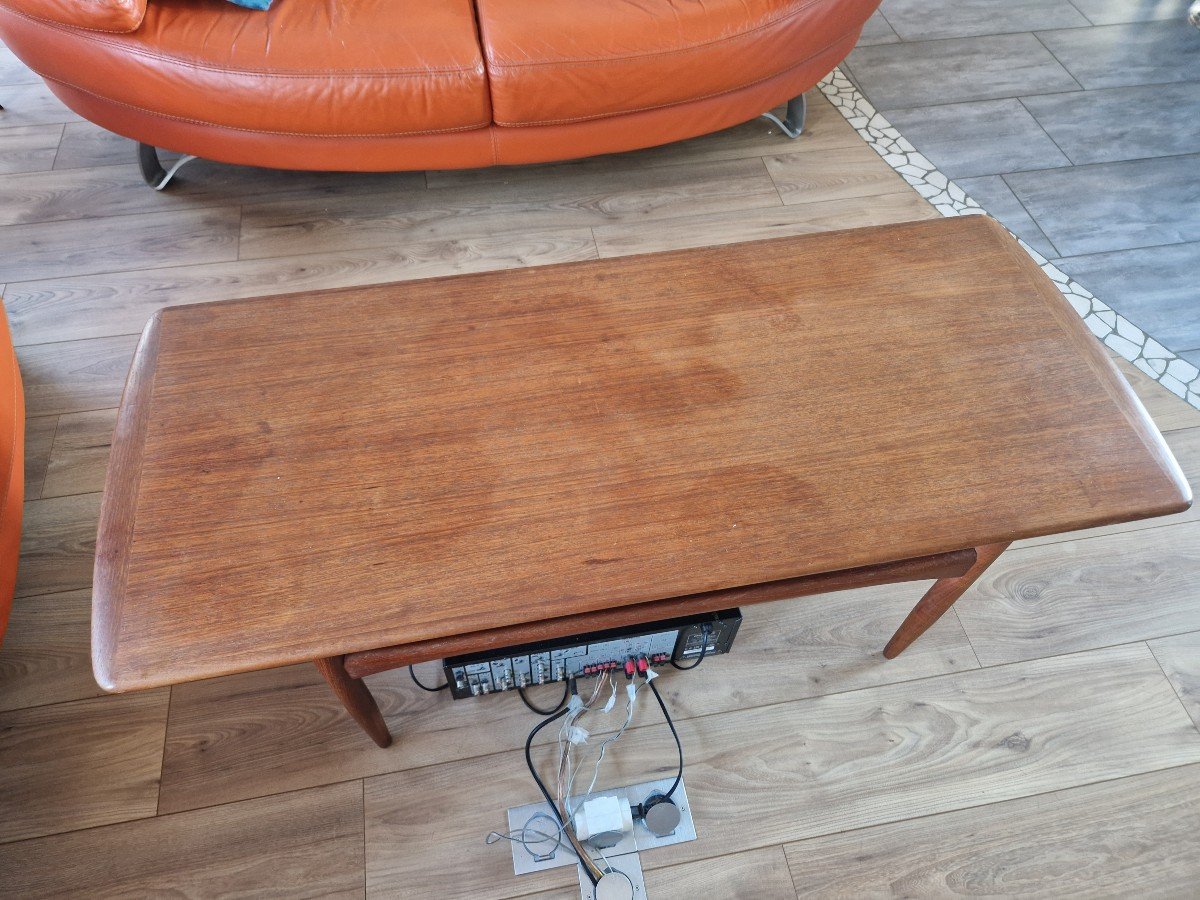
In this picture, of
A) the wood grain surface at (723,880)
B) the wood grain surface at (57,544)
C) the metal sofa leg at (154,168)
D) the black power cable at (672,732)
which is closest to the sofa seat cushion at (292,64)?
the metal sofa leg at (154,168)

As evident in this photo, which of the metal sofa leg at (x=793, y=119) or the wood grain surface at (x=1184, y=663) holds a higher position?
the metal sofa leg at (x=793, y=119)

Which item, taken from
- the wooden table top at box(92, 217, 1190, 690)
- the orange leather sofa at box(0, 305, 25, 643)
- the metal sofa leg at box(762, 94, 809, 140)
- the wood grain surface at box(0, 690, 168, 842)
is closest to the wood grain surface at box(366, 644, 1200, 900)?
the wood grain surface at box(0, 690, 168, 842)

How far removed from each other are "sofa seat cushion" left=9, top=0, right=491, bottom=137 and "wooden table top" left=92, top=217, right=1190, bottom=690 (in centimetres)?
62

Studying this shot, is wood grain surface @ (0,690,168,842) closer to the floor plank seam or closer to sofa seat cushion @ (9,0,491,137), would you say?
the floor plank seam

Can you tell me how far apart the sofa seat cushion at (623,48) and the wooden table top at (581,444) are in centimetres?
60

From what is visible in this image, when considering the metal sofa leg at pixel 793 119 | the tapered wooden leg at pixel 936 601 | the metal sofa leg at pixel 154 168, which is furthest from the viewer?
the metal sofa leg at pixel 793 119

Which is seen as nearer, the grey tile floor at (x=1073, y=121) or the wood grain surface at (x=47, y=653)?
the wood grain surface at (x=47, y=653)

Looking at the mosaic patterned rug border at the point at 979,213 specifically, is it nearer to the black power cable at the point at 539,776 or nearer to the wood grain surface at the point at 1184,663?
the wood grain surface at the point at 1184,663

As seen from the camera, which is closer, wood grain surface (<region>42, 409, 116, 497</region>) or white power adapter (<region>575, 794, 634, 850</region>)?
white power adapter (<region>575, 794, 634, 850</region>)

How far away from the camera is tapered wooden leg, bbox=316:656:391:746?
877 mm

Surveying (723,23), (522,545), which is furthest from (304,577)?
(723,23)

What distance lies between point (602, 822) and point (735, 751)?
0.24m

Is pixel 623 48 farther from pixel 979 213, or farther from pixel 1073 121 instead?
pixel 1073 121

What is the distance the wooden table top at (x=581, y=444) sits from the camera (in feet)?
2.68
